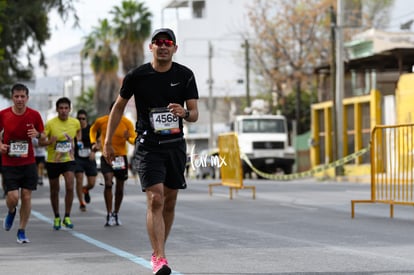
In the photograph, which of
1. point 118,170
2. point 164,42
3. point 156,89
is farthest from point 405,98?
point 164,42

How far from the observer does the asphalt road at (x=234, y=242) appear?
1091 cm

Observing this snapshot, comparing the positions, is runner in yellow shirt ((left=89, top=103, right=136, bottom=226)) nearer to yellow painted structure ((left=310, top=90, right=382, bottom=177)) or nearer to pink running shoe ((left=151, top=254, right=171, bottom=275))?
pink running shoe ((left=151, top=254, right=171, bottom=275))

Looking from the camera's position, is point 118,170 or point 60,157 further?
point 118,170

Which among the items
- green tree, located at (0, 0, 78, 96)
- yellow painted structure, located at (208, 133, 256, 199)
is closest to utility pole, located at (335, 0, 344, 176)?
green tree, located at (0, 0, 78, 96)

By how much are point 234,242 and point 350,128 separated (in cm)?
4012

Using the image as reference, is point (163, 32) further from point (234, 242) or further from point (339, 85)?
point (339, 85)

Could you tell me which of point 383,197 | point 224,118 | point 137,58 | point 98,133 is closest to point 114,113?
point 98,133

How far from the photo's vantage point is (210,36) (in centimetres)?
9481

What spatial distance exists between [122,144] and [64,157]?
3.77 ft

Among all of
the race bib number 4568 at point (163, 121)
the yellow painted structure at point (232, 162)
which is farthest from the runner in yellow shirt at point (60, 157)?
the yellow painted structure at point (232, 162)

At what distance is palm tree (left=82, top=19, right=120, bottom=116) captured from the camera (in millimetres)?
84562

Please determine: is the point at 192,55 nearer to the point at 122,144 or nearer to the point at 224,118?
the point at 224,118

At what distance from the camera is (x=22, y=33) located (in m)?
42.8

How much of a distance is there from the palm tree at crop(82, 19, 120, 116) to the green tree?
36.3 meters
